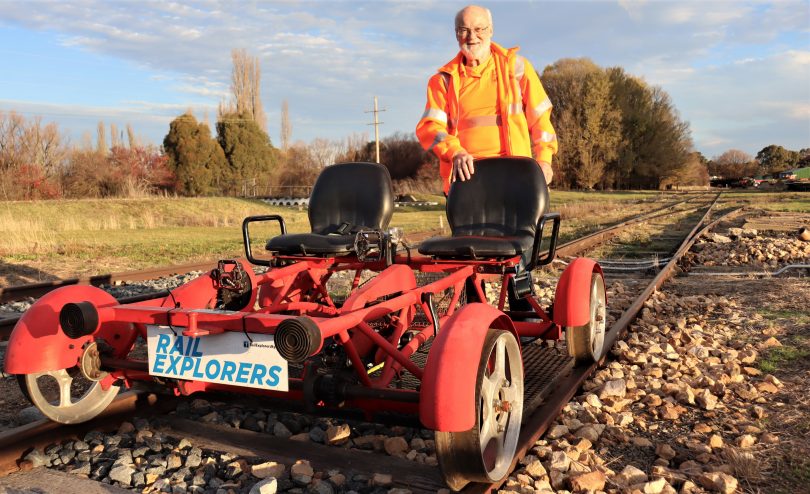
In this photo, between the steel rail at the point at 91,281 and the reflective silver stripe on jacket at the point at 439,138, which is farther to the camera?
the steel rail at the point at 91,281

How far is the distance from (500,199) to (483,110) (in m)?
0.70

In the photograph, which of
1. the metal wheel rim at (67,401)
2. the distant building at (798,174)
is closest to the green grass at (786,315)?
the metal wheel rim at (67,401)

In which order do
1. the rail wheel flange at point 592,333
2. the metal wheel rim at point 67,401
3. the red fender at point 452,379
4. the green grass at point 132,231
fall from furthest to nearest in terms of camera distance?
the green grass at point 132,231, the rail wheel flange at point 592,333, the metal wheel rim at point 67,401, the red fender at point 452,379

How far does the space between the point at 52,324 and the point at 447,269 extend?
2.20 metres

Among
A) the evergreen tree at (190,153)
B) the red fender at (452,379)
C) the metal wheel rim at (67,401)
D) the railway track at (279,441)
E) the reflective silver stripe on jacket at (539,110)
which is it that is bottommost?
the railway track at (279,441)

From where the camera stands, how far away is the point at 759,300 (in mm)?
A: 6566

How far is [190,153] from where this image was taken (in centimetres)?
4406

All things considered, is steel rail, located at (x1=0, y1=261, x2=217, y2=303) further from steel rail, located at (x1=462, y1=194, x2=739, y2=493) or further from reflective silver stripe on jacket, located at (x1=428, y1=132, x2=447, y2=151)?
steel rail, located at (x1=462, y1=194, x2=739, y2=493)

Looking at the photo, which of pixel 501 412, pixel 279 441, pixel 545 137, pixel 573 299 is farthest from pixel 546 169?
pixel 279 441

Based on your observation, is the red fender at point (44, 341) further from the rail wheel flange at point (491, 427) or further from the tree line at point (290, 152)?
the tree line at point (290, 152)

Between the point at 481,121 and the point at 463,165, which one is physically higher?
the point at 481,121

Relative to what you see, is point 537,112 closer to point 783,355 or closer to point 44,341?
point 783,355

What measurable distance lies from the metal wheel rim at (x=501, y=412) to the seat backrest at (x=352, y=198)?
2.49 m

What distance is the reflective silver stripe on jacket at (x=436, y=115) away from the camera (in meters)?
4.97
